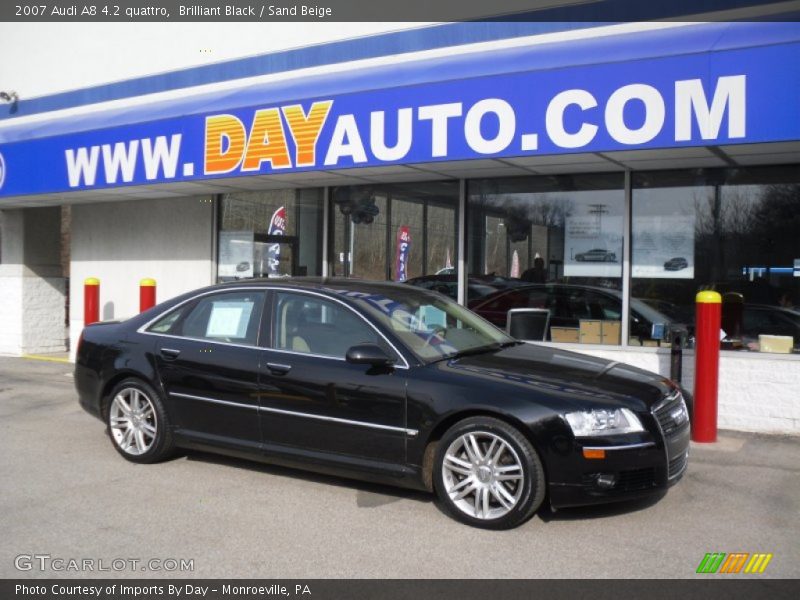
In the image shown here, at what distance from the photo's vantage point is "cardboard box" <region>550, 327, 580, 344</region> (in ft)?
30.0

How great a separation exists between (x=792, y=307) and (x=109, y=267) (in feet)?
32.9

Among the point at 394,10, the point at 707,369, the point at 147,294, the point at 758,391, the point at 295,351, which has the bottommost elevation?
the point at 758,391

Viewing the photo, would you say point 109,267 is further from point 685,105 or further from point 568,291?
point 685,105

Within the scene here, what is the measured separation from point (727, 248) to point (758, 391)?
1524 mm

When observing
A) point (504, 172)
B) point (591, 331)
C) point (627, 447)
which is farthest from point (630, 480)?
point (504, 172)

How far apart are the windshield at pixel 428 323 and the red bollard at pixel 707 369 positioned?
6.85 ft

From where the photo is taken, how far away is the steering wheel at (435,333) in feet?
18.6

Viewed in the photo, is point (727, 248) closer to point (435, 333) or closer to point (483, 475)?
point (435, 333)

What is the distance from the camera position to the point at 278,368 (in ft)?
18.8

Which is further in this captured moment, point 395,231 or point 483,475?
point 395,231

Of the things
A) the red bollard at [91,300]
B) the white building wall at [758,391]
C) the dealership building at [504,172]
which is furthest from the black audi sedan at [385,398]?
the red bollard at [91,300]

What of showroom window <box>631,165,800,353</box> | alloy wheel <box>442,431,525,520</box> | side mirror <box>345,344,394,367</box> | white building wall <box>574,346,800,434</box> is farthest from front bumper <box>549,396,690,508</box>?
showroom window <box>631,165,800,353</box>

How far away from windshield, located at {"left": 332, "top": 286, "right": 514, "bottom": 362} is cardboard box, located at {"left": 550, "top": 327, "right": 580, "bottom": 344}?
2.79 meters

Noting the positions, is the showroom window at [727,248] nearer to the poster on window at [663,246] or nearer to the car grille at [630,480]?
the poster on window at [663,246]
